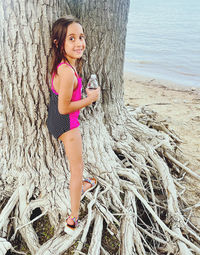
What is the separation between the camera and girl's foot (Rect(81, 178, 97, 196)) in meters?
2.23

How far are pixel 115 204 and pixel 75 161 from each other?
584mm

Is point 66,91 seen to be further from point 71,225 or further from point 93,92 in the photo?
point 71,225

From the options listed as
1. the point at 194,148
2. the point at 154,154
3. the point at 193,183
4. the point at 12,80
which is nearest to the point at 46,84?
the point at 12,80

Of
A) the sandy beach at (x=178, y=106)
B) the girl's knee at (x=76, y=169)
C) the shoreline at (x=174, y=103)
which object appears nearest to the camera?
the girl's knee at (x=76, y=169)

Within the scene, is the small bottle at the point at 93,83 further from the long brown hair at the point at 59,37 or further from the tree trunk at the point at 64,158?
the long brown hair at the point at 59,37

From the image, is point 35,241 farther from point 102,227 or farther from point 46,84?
point 46,84

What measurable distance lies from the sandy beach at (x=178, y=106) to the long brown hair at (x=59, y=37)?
2262mm

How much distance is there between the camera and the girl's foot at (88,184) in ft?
7.32

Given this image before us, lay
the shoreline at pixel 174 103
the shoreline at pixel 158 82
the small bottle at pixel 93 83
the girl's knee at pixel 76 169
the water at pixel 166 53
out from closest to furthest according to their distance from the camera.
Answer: the girl's knee at pixel 76 169, the small bottle at pixel 93 83, the shoreline at pixel 174 103, the shoreline at pixel 158 82, the water at pixel 166 53

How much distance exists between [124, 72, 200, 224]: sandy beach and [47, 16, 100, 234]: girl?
1.60m

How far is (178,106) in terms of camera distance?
19.8 ft

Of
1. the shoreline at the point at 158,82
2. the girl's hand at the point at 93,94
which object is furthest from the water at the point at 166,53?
the girl's hand at the point at 93,94

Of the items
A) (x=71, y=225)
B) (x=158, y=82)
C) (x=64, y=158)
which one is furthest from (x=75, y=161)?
(x=158, y=82)

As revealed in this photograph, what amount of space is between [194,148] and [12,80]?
3.18 meters
